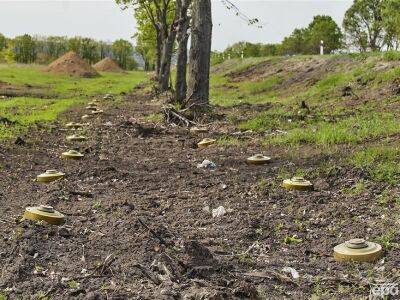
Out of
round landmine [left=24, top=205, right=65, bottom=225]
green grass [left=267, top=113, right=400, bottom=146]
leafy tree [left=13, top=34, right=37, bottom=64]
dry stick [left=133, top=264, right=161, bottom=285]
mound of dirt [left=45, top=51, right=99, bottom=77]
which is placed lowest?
dry stick [left=133, top=264, right=161, bottom=285]

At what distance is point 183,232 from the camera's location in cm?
451

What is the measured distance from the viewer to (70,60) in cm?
5050

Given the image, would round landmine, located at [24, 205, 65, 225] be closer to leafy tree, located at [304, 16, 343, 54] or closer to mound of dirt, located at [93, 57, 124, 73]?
leafy tree, located at [304, 16, 343, 54]

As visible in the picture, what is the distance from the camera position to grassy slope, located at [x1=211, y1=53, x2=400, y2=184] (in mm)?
6667

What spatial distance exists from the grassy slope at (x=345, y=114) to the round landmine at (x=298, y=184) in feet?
2.29

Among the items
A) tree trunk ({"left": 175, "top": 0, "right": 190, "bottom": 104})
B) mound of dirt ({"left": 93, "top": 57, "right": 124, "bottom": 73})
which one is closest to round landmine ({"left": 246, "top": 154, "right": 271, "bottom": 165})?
tree trunk ({"left": 175, "top": 0, "right": 190, "bottom": 104})

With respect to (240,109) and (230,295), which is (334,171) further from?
(240,109)

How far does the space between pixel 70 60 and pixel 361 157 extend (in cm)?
4729

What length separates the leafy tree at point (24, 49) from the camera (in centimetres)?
7019

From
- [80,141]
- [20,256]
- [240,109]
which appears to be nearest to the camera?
[20,256]

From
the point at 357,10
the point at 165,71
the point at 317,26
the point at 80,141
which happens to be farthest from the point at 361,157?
the point at 317,26

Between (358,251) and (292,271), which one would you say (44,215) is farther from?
(358,251)

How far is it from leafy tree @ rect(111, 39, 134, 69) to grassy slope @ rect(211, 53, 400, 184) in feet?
210

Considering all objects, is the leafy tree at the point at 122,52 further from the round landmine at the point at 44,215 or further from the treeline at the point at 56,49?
the round landmine at the point at 44,215
